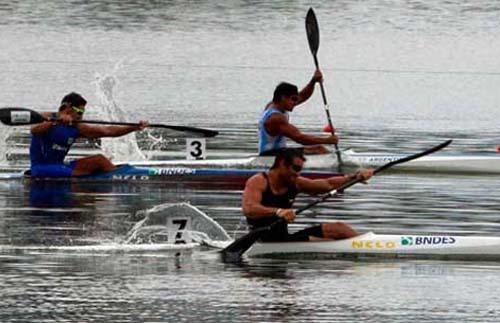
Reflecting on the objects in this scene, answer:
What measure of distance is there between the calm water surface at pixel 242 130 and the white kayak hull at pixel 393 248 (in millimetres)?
207

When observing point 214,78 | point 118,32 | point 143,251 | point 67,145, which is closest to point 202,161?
point 67,145

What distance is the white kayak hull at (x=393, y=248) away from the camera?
19172mm

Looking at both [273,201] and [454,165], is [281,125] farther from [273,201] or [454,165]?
[273,201]

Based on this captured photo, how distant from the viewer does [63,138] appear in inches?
1005

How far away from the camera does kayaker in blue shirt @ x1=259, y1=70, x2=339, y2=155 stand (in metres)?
24.5

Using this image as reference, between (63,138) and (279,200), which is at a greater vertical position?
(63,138)

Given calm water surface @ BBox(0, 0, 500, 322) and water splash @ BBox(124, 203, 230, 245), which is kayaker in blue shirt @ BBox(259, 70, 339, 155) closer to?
calm water surface @ BBox(0, 0, 500, 322)

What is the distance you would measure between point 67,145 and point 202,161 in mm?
2444

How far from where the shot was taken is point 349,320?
15906 mm

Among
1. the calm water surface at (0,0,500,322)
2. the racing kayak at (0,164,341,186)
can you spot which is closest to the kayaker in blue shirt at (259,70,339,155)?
the racing kayak at (0,164,341,186)

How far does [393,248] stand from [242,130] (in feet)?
55.5

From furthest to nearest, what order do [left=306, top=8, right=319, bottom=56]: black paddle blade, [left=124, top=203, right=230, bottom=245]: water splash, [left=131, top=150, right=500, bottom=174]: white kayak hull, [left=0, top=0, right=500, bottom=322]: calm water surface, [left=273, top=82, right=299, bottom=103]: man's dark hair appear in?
[left=306, top=8, right=319, bottom=56]: black paddle blade
[left=131, top=150, right=500, bottom=174]: white kayak hull
[left=273, top=82, right=299, bottom=103]: man's dark hair
[left=124, top=203, right=230, bottom=245]: water splash
[left=0, top=0, right=500, bottom=322]: calm water surface

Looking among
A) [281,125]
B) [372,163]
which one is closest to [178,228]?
[281,125]

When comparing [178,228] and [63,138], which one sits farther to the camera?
[63,138]
